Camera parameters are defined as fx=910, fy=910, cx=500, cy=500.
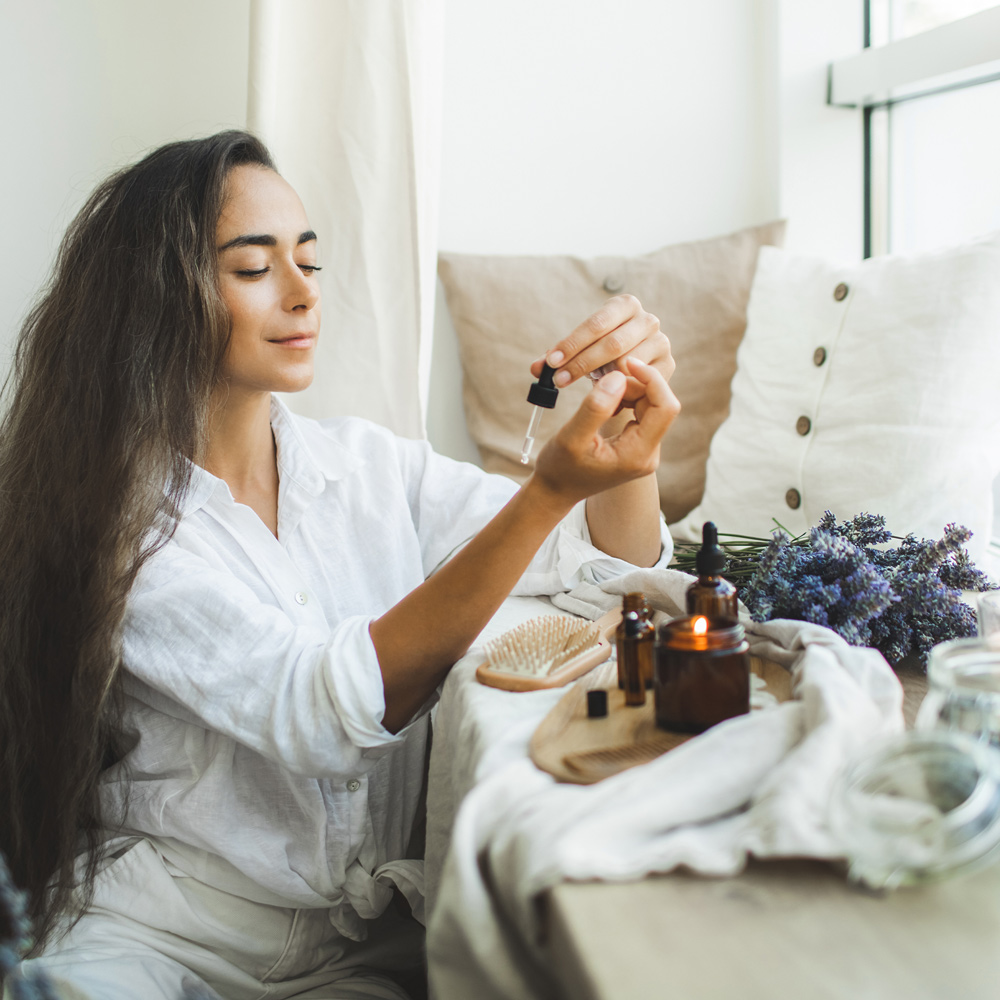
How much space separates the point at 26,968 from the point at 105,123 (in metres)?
1.25

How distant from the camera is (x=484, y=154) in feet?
5.62

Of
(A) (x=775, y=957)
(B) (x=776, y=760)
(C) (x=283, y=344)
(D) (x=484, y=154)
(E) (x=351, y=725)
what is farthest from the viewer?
(D) (x=484, y=154)

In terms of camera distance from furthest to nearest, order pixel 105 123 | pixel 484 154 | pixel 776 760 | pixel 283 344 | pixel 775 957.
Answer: pixel 484 154 → pixel 105 123 → pixel 283 344 → pixel 776 760 → pixel 775 957

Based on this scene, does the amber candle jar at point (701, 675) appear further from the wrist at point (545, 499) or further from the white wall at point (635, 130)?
the white wall at point (635, 130)

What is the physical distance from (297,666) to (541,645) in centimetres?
21

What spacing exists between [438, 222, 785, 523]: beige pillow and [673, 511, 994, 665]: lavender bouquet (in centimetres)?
79

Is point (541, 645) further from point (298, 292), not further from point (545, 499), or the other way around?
point (298, 292)

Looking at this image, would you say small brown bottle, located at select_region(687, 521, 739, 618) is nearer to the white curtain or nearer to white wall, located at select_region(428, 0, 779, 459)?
the white curtain

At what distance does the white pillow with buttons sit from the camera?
49.8 inches

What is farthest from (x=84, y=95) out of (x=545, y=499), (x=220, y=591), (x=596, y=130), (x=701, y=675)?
(x=701, y=675)

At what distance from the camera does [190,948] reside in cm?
86

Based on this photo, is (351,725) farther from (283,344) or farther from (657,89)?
(657,89)

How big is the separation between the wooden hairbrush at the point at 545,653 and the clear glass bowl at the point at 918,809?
1.00 feet

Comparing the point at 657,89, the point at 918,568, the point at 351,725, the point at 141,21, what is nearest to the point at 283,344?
the point at 351,725
